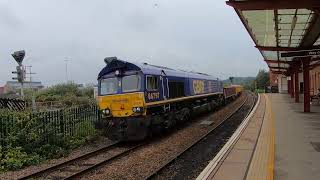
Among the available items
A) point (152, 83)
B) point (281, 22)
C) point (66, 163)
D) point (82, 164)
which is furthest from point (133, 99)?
point (281, 22)

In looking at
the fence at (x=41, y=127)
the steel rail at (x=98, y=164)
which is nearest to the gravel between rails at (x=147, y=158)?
the steel rail at (x=98, y=164)

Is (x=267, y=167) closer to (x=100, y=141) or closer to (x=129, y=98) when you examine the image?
(x=129, y=98)

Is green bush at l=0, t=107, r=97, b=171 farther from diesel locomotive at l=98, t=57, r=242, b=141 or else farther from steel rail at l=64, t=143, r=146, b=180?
steel rail at l=64, t=143, r=146, b=180

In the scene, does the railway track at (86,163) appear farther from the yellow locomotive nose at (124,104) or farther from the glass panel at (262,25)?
the glass panel at (262,25)

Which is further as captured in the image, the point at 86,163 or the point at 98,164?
the point at 86,163

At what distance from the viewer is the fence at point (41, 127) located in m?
13.9

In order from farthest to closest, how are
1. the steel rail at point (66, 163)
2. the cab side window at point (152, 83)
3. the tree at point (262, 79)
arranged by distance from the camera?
the tree at point (262, 79) < the cab side window at point (152, 83) < the steel rail at point (66, 163)

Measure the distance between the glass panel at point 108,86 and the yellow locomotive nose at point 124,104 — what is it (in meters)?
0.26

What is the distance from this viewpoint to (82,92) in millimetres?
55906

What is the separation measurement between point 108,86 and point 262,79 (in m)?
111

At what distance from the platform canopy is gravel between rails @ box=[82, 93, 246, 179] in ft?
16.4

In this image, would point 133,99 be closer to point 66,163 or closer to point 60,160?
point 60,160

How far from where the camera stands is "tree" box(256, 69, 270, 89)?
122250mm

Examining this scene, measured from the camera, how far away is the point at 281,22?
18.6 m
